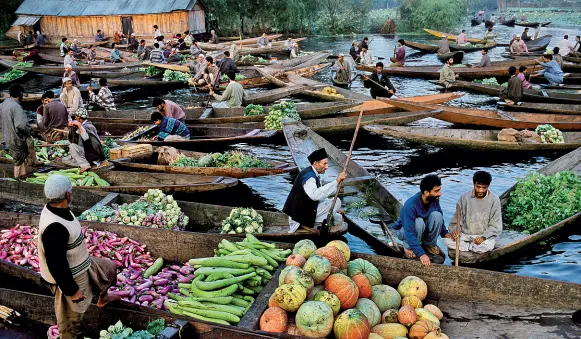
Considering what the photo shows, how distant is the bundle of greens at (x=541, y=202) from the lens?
7.13m

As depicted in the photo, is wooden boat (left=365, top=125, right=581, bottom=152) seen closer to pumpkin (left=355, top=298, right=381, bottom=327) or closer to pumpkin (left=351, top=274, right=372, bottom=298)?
pumpkin (left=351, top=274, right=372, bottom=298)

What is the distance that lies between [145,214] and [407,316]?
417 cm

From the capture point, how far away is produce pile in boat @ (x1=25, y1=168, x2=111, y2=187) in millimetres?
8719

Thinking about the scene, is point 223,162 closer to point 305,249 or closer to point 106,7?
point 305,249

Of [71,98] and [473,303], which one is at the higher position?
[71,98]

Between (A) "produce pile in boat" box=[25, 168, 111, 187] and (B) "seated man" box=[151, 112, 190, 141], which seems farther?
(B) "seated man" box=[151, 112, 190, 141]

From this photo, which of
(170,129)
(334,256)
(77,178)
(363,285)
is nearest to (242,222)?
(334,256)

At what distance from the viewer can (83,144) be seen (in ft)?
29.9

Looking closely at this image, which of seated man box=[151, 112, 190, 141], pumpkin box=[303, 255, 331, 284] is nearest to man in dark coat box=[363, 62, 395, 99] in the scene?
seated man box=[151, 112, 190, 141]

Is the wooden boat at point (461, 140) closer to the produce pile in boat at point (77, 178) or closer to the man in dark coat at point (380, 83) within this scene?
the man in dark coat at point (380, 83)

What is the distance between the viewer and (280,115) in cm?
1213

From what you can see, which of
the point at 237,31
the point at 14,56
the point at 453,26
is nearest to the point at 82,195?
the point at 14,56

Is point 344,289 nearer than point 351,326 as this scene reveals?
No

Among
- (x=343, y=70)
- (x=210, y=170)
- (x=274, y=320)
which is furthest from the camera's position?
(x=343, y=70)
